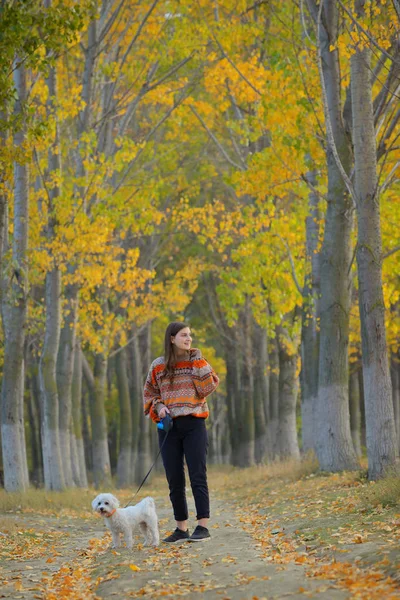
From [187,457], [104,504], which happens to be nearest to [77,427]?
[187,457]

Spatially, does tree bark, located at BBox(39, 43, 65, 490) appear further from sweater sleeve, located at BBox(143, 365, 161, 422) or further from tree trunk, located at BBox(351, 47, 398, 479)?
sweater sleeve, located at BBox(143, 365, 161, 422)

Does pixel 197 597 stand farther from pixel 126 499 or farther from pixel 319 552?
pixel 126 499

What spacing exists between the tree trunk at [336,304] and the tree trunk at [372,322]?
2369 mm

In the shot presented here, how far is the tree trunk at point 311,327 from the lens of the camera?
19.1m

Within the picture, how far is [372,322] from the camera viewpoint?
1244 centimetres

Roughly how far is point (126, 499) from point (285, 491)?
4526 millimetres

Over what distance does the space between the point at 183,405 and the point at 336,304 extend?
23.3ft

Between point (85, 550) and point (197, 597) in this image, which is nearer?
point (197, 597)

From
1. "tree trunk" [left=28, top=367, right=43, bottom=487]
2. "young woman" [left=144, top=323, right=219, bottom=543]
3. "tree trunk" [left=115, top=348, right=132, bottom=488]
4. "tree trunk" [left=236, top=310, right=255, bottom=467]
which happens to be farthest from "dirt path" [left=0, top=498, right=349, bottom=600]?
"tree trunk" [left=28, top=367, right=43, bottom=487]

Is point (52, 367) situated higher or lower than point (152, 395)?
higher

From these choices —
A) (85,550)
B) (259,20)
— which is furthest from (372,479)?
(259,20)

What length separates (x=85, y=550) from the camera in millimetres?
10430

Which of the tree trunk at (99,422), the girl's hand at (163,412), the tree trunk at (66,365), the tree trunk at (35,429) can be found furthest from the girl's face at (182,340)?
the tree trunk at (35,429)

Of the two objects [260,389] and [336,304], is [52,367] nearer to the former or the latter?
[336,304]
